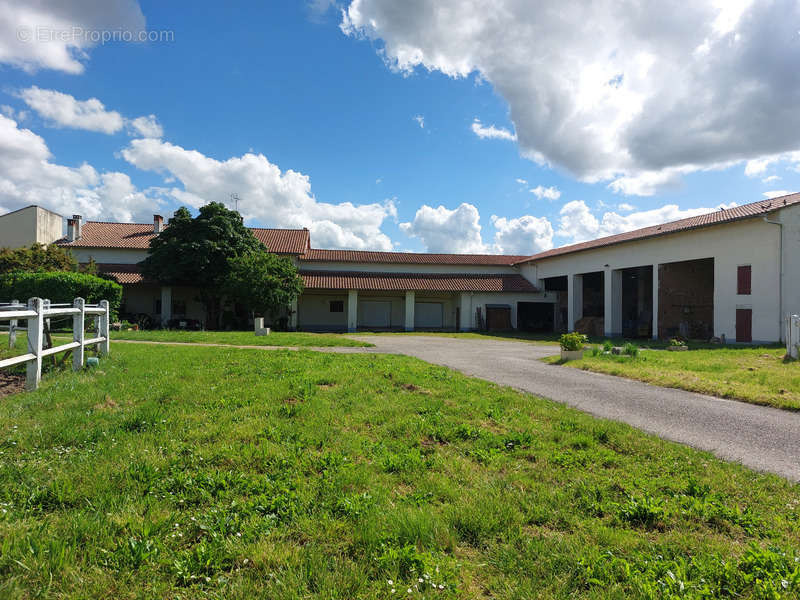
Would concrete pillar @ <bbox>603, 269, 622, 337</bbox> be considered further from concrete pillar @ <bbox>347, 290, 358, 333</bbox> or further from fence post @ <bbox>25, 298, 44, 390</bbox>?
fence post @ <bbox>25, 298, 44, 390</bbox>

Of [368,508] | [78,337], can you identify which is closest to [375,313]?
[78,337]

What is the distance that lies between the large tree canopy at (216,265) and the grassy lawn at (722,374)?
18804mm

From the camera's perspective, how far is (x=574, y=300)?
3114cm

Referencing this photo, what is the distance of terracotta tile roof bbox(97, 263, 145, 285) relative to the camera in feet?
97.6

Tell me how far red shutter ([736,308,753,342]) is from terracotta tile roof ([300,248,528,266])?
19.2m

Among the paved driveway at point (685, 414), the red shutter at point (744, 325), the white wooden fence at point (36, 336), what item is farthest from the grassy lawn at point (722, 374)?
the white wooden fence at point (36, 336)

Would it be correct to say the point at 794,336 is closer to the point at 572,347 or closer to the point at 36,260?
the point at 572,347

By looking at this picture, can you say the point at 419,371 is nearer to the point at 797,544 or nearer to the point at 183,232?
the point at 797,544

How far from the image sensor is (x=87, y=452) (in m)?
3.82

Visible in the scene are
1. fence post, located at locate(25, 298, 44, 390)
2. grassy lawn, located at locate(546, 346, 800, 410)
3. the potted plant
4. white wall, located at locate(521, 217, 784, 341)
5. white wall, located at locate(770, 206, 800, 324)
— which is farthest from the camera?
white wall, located at locate(521, 217, 784, 341)

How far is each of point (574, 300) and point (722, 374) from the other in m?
22.1

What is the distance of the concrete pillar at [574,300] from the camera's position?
31.1m

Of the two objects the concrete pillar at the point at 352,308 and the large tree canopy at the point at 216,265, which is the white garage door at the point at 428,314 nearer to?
the concrete pillar at the point at 352,308

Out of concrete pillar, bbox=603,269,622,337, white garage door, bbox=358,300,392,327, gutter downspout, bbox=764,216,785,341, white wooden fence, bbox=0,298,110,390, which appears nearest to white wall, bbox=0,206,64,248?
white garage door, bbox=358,300,392,327
